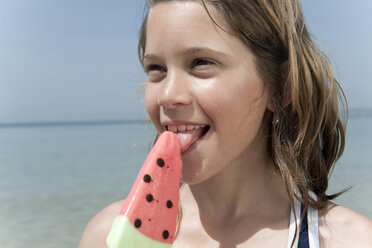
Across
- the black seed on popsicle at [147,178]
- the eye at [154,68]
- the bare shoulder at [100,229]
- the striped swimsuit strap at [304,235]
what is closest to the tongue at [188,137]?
the black seed on popsicle at [147,178]

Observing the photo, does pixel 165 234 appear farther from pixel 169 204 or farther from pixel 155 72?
pixel 155 72

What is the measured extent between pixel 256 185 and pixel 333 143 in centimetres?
57

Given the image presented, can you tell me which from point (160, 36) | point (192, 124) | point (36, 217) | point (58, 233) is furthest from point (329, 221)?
point (36, 217)

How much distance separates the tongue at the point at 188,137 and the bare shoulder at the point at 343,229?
0.87m

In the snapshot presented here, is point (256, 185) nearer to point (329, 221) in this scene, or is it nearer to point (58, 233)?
point (329, 221)

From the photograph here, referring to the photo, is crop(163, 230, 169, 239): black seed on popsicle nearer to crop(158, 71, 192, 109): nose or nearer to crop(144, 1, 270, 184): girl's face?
crop(144, 1, 270, 184): girl's face

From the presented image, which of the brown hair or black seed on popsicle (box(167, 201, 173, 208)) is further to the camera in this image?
the brown hair

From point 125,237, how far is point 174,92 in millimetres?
742

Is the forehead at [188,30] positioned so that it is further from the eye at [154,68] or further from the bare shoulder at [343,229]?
the bare shoulder at [343,229]

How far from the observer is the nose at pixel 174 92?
2062 millimetres

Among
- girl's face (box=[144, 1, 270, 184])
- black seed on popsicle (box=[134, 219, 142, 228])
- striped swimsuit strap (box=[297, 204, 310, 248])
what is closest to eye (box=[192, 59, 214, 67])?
girl's face (box=[144, 1, 270, 184])

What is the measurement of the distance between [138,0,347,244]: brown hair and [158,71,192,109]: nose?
1.17ft

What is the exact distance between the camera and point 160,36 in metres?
2.14

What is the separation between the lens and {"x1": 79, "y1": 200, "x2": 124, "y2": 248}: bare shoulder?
9.08 feet
